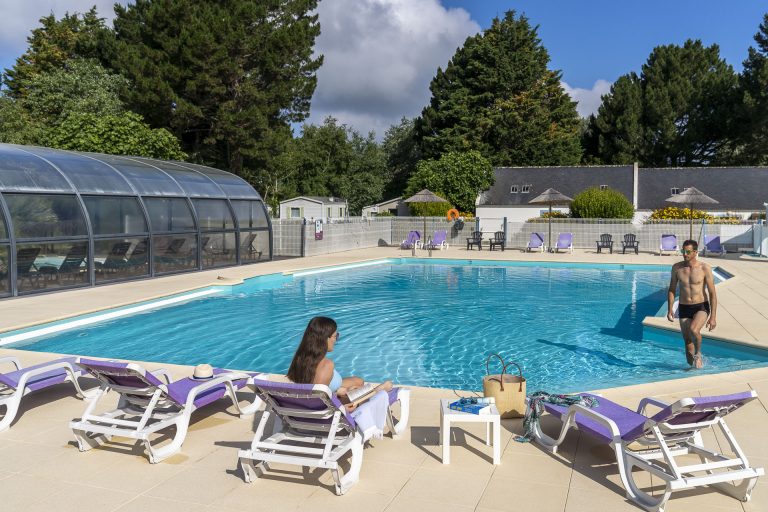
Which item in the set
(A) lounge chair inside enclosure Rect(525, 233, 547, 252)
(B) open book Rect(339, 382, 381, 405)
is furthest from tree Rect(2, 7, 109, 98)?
(B) open book Rect(339, 382, 381, 405)

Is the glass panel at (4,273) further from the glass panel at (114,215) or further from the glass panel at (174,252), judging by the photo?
the glass panel at (174,252)

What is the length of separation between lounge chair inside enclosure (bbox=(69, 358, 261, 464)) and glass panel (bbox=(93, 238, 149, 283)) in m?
9.20

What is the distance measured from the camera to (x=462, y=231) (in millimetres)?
25797

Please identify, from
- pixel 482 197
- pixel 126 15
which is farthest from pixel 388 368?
pixel 126 15

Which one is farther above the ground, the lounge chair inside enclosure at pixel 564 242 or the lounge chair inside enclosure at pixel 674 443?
the lounge chair inside enclosure at pixel 564 242

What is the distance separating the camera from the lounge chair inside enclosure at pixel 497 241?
23.4m

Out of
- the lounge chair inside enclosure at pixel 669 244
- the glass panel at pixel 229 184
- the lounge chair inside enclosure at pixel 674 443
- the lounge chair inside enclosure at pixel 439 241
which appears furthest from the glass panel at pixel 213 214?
the lounge chair inside enclosure at pixel 669 244

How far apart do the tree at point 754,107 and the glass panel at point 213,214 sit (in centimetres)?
3865

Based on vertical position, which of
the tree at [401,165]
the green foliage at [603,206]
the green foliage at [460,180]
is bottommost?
the green foliage at [603,206]

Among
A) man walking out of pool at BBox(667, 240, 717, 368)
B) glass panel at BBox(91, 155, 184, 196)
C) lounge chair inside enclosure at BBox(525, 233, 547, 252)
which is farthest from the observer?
lounge chair inside enclosure at BBox(525, 233, 547, 252)

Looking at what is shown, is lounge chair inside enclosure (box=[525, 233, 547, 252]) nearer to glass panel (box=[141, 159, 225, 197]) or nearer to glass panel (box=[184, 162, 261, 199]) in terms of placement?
glass panel (box=[184, 162, 261, 199])

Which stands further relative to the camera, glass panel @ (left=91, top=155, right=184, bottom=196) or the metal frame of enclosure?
glass panel @ (left=91, top=155, right=184, bottom=196)

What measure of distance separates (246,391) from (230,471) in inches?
73.5

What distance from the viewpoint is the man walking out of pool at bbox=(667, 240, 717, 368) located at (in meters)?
6.86
